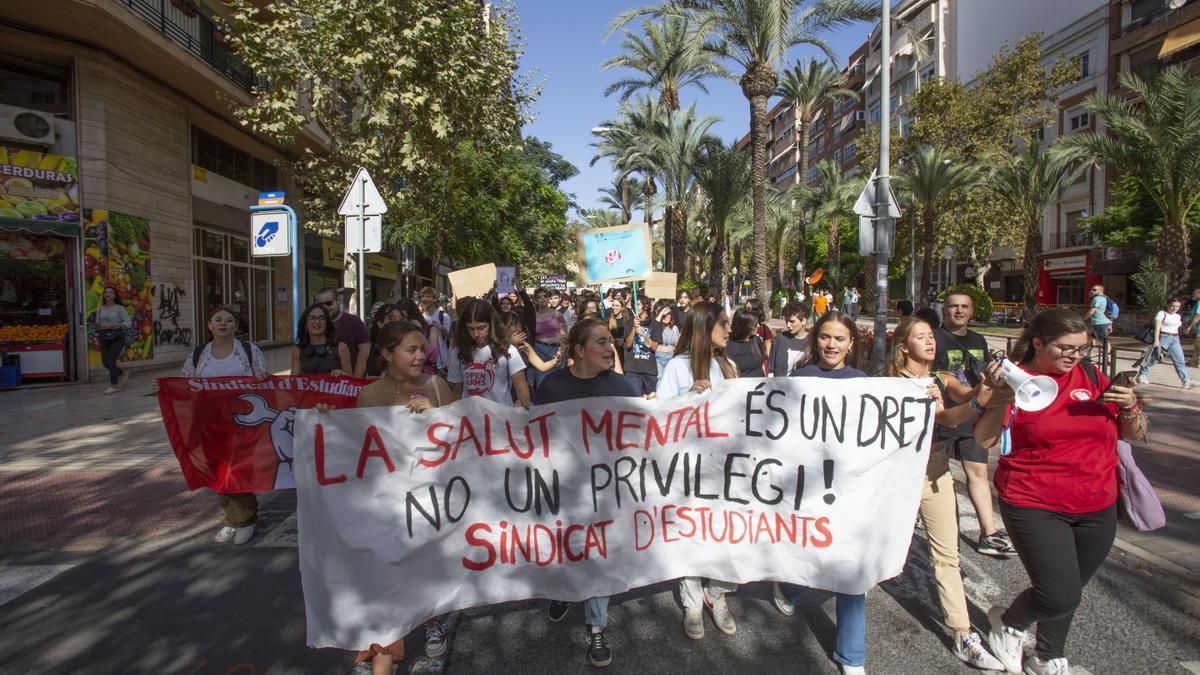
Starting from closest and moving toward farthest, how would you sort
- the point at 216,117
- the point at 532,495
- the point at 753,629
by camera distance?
the point at 532,495
the point at 753,629
the point at 216,117

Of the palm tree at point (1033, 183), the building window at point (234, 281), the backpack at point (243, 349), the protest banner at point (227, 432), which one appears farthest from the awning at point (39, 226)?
the palm tree at point (1033, 183)

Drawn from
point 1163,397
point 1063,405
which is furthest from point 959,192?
point 1063,405

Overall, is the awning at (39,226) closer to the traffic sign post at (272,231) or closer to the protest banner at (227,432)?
the traffic sign post at (272,231)

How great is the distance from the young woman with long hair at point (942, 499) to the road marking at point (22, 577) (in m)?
5.07

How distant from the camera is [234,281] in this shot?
18312 mm

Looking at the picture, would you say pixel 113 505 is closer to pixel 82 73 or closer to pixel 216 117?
pixel 82 73

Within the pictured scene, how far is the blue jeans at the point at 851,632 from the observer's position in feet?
9.36

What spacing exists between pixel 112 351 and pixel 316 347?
8.28m

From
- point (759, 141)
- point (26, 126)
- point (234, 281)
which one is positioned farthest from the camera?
point (759, 141)

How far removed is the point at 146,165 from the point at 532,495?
1492 centimetres

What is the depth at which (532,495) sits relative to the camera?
10.1 ft

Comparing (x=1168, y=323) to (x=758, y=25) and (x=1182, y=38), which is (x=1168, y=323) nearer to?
(x=758, y=25)

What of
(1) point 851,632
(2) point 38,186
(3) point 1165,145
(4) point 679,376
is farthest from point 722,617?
(3) point 1165,145

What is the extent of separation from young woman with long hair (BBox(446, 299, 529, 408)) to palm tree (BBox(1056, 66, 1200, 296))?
21.1 m
